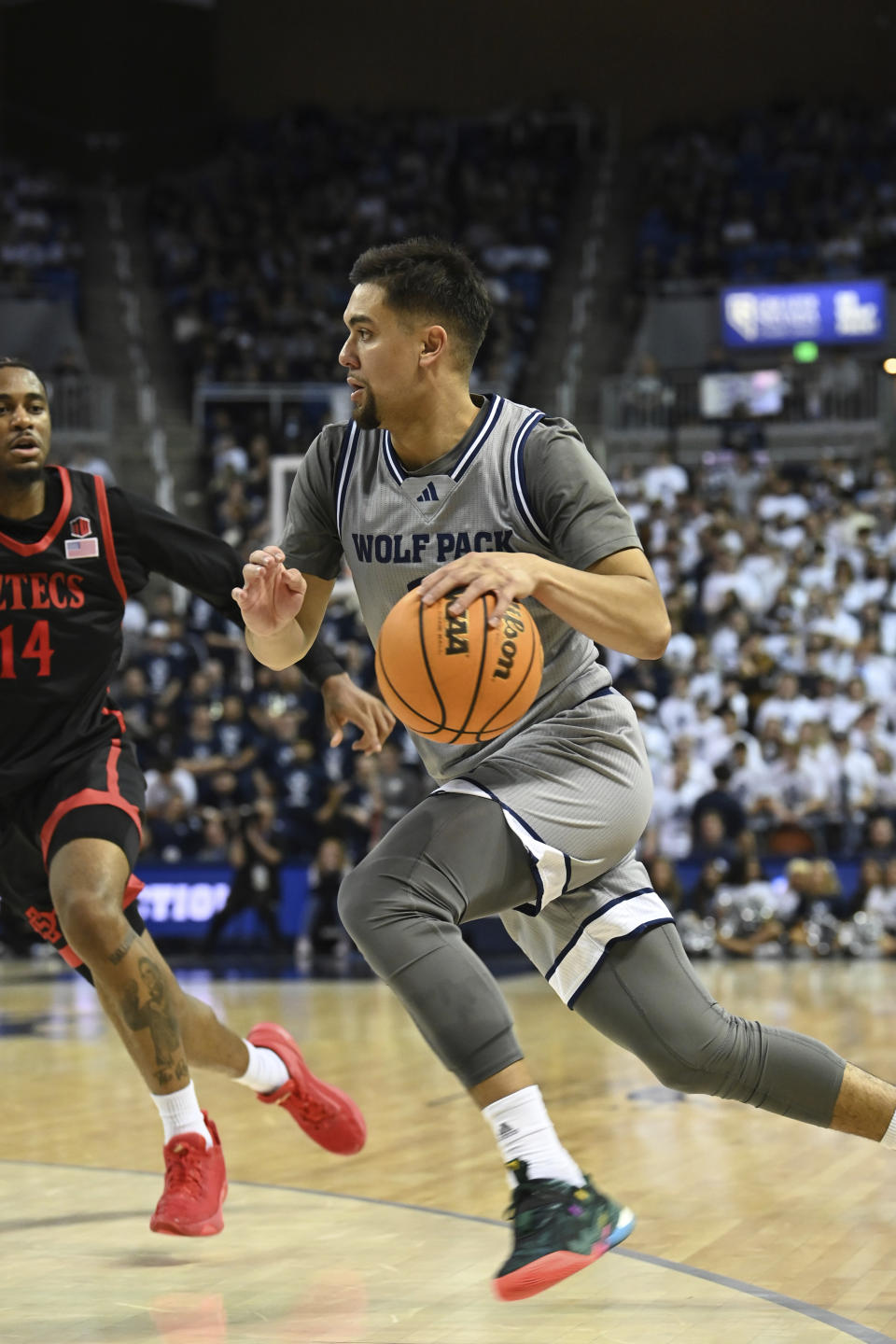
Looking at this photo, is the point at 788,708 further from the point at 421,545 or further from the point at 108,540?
the point at 421,545

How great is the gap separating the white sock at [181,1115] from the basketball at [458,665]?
1.69m

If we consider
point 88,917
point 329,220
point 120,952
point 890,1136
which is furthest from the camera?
point 329,220

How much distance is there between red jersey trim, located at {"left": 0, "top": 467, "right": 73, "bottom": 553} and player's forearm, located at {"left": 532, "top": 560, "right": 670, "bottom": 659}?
1.92 meters

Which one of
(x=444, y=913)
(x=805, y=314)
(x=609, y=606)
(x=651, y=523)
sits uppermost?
(x=805, y=314)

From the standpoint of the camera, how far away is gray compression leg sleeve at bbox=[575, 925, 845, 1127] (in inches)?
141

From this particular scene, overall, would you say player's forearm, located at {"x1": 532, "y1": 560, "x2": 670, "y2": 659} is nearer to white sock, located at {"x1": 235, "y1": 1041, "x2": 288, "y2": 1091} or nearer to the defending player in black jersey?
the defending player in black jersey

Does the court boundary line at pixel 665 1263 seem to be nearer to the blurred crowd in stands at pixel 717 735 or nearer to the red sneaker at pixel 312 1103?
the red sneaker at pixel 312 1103

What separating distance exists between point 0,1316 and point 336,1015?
6.25 metres

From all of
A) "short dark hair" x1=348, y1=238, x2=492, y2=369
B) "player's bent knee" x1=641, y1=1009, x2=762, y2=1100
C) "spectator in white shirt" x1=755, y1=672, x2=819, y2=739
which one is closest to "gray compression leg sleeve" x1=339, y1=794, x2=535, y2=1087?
"player's bent knee" x1=641, y1=1009, x2=762, y2=1100

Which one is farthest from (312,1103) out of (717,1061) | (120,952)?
(717,1061)

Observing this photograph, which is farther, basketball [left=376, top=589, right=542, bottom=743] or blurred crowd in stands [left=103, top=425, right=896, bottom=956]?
blurred crowd in stands [left=103, top=425, right=896, bottom=956]

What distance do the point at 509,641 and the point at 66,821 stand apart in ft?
5.75

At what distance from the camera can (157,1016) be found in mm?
4535

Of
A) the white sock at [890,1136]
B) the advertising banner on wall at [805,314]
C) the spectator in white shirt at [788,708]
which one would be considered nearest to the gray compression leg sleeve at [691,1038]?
the white sock at [890,1136]
